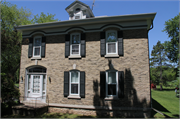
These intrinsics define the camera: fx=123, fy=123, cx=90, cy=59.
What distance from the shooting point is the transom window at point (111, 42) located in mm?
9672

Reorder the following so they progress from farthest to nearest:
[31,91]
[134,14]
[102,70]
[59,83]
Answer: [31,91]
[59,83]
[102,70]
[134,14]

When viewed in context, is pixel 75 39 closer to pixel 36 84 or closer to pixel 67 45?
pixel 67 45

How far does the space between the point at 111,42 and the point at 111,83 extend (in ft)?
10.5

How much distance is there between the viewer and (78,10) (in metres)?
12.3

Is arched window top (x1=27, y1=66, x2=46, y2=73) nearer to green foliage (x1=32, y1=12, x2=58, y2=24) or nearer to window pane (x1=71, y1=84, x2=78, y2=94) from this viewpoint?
window pane (x1=71, y1=84, x2=78, y2=94)

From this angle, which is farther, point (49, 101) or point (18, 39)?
point (18, 39)

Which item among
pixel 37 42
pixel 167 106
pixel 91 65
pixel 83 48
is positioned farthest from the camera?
pixel 167 106

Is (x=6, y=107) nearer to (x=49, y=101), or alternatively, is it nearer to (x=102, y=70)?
(x=49, y=101)

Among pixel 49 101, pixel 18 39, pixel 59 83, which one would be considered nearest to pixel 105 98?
pixel 59 83

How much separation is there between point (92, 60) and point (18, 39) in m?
15.3

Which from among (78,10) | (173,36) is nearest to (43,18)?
(78,10)

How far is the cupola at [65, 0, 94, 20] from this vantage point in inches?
471

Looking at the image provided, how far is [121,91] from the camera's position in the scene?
29.5 feet

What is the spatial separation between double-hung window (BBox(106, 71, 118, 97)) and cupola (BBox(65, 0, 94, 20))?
6.23 m
